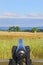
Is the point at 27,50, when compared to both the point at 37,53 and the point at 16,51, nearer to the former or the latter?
the point at 16,51

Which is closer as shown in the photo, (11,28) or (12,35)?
(11,28)

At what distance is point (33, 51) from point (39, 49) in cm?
13

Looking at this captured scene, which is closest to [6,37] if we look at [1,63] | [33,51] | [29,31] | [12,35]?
[12,35]

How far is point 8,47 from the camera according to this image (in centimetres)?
244

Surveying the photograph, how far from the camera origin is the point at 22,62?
0.88 m

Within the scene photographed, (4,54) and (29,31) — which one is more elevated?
(29,31)

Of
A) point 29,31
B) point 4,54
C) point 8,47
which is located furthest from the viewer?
point 29,31

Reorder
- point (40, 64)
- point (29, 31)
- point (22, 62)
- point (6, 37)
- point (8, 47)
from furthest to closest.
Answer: point (6, 37) < point (29, 31) < point (8, 47) < point (40, 64) < point (22, 62)

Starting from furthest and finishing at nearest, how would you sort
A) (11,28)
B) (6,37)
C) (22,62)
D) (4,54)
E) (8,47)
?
(6,37), (11,28), (8,47), (4,54), (22,62)

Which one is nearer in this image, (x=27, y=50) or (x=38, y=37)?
(x=27, y=50)

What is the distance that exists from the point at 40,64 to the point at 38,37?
1793 millimetres

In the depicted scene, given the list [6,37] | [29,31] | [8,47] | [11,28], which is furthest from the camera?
[6,37]

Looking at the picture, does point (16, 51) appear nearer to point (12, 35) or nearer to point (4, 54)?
point (4, 54)

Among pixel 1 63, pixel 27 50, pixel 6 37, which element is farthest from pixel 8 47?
pixel 27 50
